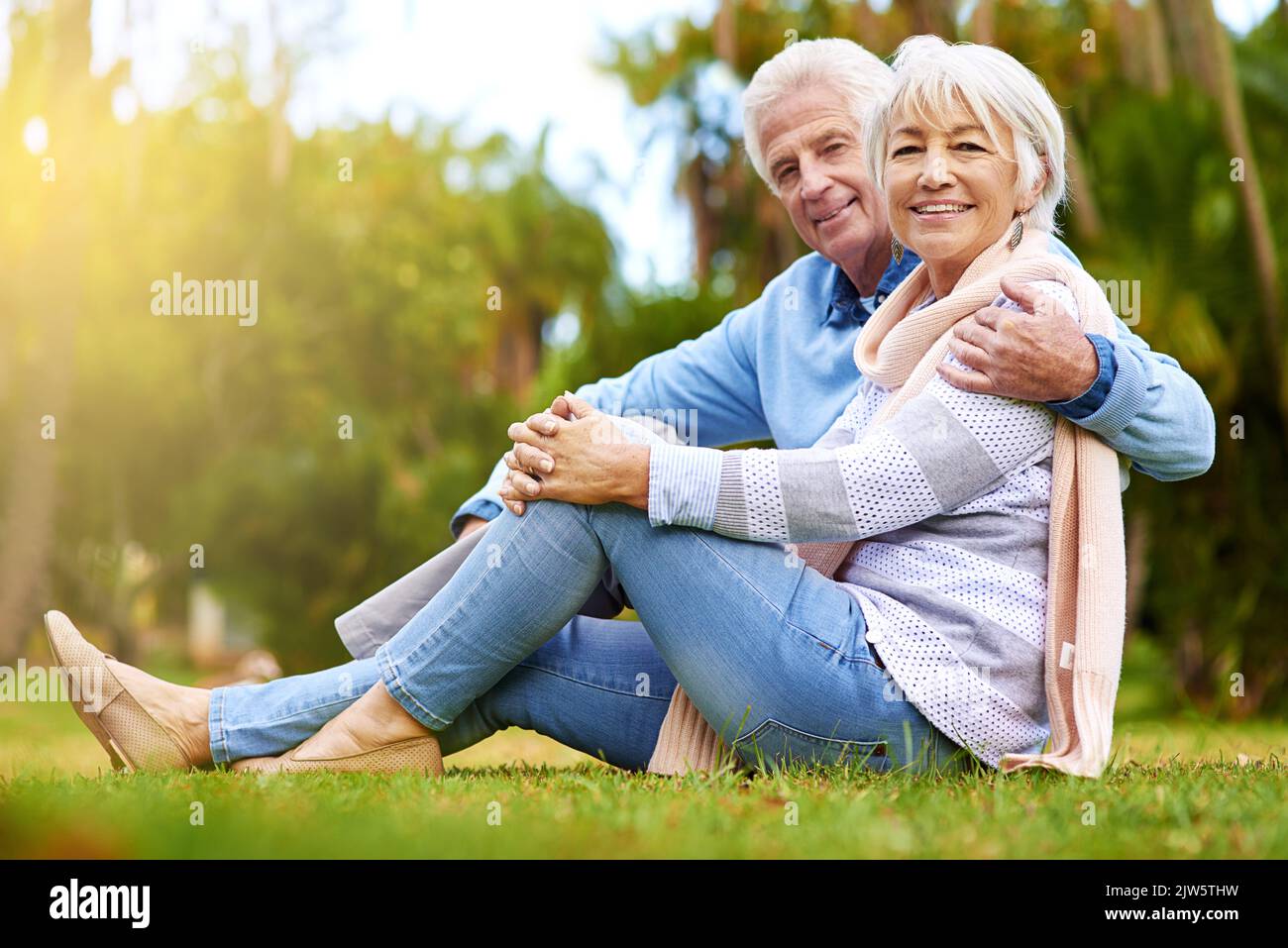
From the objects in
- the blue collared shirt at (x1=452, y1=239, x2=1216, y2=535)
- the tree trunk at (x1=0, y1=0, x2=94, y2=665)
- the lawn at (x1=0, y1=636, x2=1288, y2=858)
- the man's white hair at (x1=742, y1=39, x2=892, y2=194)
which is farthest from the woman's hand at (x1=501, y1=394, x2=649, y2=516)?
the tree trunk at (x1=0, y1=0, x2=94, y2=665)

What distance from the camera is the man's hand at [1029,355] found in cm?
249

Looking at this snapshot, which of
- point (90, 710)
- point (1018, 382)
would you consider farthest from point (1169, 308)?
point (90, 710)

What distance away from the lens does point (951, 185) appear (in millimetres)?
2748

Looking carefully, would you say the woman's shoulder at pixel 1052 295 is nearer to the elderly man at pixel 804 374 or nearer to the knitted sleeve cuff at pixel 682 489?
the elderly man at pixel 804 374

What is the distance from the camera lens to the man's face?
3582mm

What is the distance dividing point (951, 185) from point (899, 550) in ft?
2.50

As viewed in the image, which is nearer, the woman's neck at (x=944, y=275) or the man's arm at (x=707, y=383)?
the woman's neck at (x=944, y=275)

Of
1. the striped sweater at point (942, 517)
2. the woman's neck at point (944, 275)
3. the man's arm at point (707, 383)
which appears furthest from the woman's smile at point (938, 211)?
the man's arm at point (707, 383)

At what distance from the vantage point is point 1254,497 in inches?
357

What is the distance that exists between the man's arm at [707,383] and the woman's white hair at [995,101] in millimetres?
1064

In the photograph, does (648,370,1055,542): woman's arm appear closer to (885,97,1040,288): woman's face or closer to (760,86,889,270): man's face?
(885,97,1040,288): woman's face
